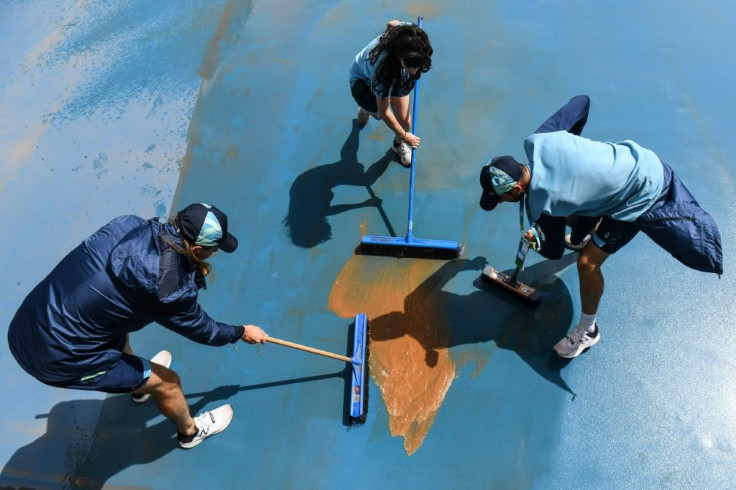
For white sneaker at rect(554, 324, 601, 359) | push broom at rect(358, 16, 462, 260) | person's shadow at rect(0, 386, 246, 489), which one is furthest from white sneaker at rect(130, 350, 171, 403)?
white sneaker at rect(554, 324, 601, 359)

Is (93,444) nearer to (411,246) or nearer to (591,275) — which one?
(411,246)

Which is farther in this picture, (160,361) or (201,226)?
(160,361)

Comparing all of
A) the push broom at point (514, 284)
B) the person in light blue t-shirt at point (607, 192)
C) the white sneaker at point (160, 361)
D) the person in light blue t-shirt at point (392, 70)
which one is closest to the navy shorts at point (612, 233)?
the person in light blue t-shirt at point (607, 192)

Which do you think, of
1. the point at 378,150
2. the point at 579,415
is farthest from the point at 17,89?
the point at 579,415

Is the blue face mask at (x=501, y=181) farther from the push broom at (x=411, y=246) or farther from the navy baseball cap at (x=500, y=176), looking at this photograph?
the push broom at (x=411, y=246)

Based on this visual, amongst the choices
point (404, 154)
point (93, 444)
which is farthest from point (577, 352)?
point (93, 444)

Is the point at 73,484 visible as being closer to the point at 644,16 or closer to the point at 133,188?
the point at 133,188

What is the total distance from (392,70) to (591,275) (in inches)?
69.2

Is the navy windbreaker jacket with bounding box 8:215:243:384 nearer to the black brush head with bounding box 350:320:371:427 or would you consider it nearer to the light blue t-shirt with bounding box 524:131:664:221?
the black brush head with bounding box 350:320:371:427

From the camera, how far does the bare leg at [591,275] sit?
3.03 metres

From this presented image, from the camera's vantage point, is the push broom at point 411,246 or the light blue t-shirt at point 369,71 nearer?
the light blue t-shirt at point 369,71

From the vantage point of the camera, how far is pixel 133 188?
425cm

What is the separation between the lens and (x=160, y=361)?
132 inches

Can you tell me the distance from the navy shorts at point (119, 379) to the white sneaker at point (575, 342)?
2.37m
